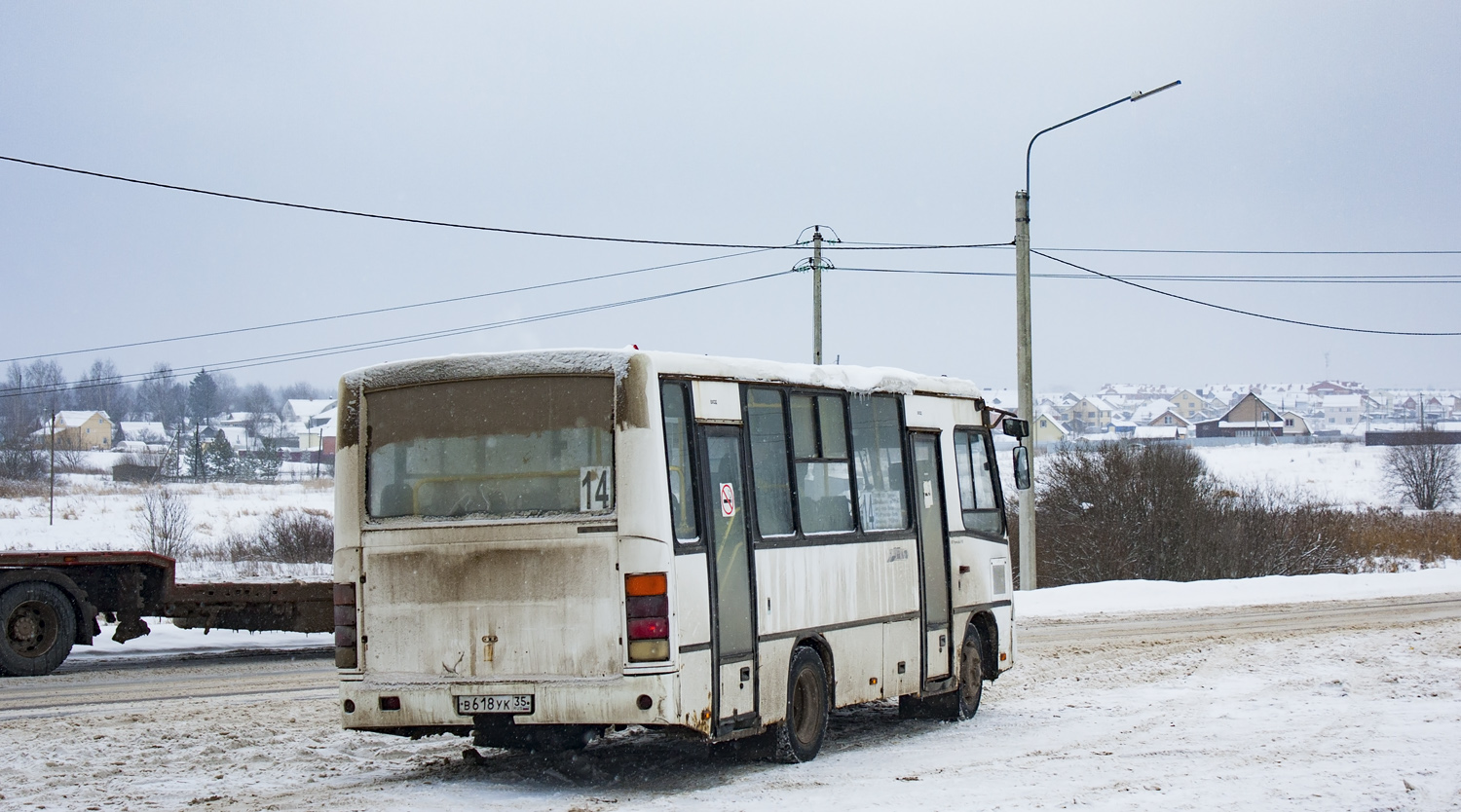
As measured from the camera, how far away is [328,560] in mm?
40781

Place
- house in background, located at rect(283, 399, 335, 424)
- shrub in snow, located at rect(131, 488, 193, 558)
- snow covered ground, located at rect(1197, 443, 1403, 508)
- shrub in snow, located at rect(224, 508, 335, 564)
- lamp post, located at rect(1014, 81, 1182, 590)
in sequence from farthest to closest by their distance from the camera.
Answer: house in background, located at rect(283, 399, 335, 424), snow covered ground, located at rect(1197, 443, 1403, 508), shrub in snow, located at rect(131, 488, 193, 558), shrub in snow, located at rect(224, 508, 335, 564), lamp post, located at rect(1014, 81, 1182, 590)

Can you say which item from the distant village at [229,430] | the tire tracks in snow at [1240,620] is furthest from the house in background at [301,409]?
the tire tracks in snow at [1240,620]

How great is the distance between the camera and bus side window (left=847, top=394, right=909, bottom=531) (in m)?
10.6

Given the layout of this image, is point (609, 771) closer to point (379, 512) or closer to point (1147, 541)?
point (379, 512)

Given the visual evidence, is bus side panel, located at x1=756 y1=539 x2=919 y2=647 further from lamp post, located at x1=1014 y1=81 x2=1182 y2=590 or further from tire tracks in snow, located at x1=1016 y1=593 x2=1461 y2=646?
lamp post, located at x1=1014 y1=81 x2=1182 y2=590

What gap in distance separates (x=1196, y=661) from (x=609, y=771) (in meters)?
8.53

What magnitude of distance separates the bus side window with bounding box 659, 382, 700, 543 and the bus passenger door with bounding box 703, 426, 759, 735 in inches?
5.9

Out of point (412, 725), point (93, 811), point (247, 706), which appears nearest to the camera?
point (93, 811)

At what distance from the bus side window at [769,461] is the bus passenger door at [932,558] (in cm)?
203

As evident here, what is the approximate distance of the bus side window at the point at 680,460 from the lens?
8.45m

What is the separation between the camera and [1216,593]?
26797 mm

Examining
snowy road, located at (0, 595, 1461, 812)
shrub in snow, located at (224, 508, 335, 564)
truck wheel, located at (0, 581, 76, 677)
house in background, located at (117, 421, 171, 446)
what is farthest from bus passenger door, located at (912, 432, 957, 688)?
house in background, located at (117, 421, 171, 446)

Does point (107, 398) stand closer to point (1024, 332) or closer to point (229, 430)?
point (229, 430)

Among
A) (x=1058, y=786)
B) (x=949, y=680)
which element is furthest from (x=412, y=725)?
(x=949, y=680)
